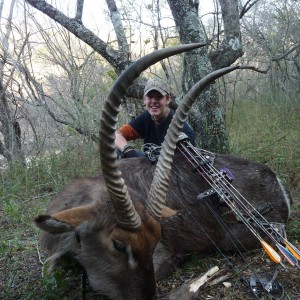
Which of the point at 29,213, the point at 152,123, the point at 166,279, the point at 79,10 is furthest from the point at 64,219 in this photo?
the point at 79,10

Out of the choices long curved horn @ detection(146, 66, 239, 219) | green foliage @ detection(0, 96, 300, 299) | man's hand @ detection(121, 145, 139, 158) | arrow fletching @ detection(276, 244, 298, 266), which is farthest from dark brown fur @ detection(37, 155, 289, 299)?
arrow fletching @ detection(276, 244, 298, 266)

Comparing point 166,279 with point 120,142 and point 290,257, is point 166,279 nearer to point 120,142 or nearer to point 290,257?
point 290,257

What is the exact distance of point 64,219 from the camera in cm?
308

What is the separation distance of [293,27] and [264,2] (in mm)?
3127

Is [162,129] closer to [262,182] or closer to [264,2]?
[262,182]

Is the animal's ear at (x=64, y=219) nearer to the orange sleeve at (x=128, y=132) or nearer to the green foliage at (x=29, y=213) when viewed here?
the green foliage at (x=29, y=213)

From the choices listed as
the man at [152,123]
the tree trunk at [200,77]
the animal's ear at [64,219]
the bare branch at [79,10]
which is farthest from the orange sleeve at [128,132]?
the animal's ear at [64,219]

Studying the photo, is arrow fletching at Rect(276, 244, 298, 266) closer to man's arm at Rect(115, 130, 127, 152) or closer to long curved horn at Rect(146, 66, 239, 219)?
long curved horn at Rect(146, 66, 239, 219)

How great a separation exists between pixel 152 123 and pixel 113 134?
355 cm

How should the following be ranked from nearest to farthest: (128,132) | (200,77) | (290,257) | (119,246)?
1. (119,246)
2. (290,257)
3. (128,132)
4. (200,77)

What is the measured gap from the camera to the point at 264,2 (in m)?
15.5

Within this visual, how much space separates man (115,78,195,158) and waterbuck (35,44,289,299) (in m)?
1.10

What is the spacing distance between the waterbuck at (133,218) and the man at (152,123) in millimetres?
1101

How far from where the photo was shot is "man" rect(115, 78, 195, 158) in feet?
19.3
